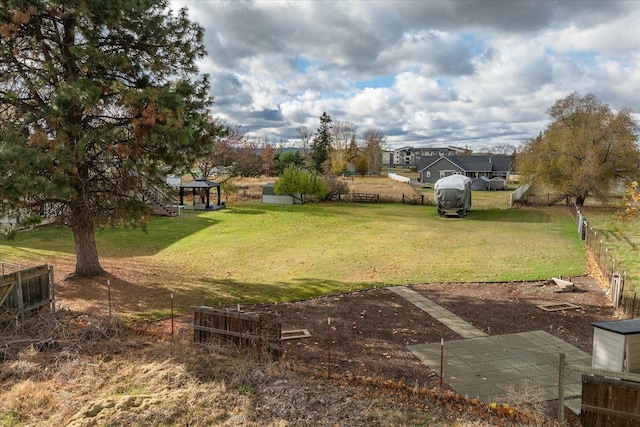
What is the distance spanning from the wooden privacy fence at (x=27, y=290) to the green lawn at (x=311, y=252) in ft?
12.6

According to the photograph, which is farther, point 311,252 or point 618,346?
point 311,252

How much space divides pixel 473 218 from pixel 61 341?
33.4 meters

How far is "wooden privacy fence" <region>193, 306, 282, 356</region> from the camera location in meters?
9.59

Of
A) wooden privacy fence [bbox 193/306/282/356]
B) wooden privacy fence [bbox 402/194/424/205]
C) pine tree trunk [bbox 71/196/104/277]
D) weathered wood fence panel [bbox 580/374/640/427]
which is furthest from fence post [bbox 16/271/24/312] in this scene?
wooden privacy fence [bbox 402/194/424/205]

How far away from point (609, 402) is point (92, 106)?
14.5 meters

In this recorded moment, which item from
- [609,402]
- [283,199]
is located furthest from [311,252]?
[283,199]

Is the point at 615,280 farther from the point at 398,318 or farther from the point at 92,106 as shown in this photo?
the point at 92,106

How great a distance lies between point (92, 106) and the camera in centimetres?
1308

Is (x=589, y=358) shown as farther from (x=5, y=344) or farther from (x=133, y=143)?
(x=133, y=143)

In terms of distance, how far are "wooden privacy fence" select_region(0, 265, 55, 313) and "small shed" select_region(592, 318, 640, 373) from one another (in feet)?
45.2

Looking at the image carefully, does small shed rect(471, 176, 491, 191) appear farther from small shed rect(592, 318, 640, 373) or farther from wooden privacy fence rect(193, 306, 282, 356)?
wooden privacy fence rect(193, 306, 282, 356)

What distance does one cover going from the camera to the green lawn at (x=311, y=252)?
1744 cm

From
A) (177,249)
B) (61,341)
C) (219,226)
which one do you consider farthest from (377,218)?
(61,341)

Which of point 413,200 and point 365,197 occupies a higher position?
point 365,197
